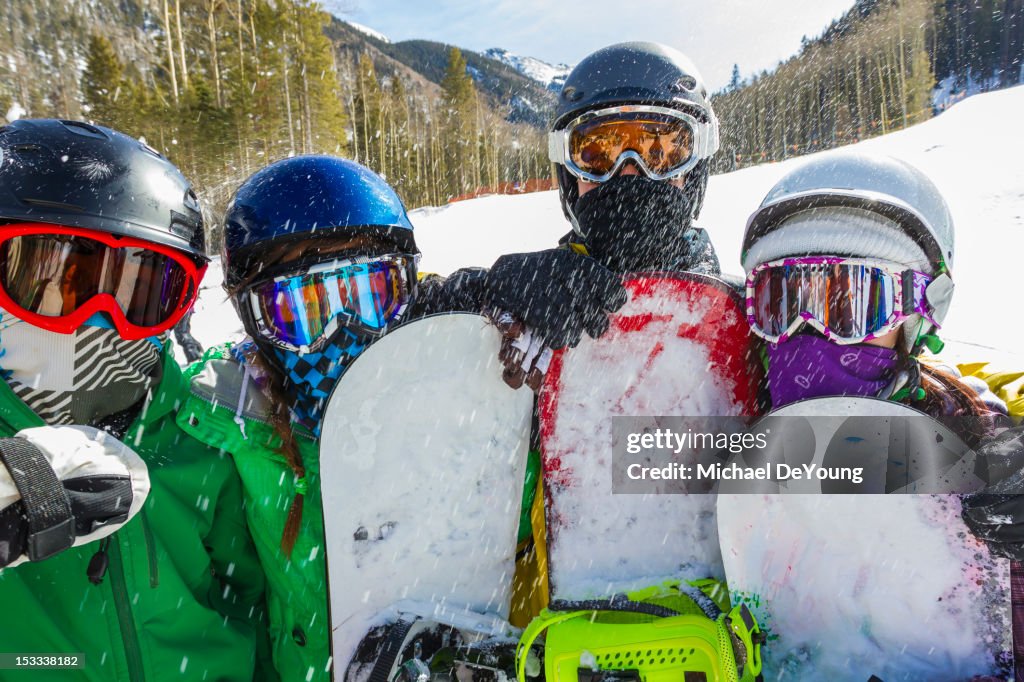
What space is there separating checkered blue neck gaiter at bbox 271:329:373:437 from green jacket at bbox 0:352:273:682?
0.93ft

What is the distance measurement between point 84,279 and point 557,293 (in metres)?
1.37

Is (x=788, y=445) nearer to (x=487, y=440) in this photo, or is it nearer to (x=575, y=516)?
(x=575, y=516)

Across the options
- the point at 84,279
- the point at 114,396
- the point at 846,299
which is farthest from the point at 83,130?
the point at 846,299

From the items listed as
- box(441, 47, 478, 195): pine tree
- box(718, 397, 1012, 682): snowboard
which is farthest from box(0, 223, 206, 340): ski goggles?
box(441, 47, 478, 195): pine tree

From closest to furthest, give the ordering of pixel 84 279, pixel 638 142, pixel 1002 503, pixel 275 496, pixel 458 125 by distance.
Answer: pixel 1002 503 < pixel 84 279 < pixel 275 496 < pixel 638 142 < pixel 458 125

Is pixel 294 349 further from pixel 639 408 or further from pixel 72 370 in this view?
pixel 639 408

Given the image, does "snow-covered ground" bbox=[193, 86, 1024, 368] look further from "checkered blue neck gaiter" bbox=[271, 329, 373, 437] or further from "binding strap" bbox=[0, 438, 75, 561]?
"binding strap" bbox=[0, 438, 75, 561]

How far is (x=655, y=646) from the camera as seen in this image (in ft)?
4.96

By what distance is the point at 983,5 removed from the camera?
5722 cm

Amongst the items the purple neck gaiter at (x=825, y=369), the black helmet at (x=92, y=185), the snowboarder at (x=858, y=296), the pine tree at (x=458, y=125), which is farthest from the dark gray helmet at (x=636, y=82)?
the pine tree at (x=458, y=125)

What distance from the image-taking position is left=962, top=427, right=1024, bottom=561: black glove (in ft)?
4.51

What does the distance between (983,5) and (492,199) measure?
199 feet

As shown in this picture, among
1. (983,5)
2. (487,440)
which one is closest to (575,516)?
(487,440)

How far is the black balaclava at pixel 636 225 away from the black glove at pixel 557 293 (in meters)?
0.21
